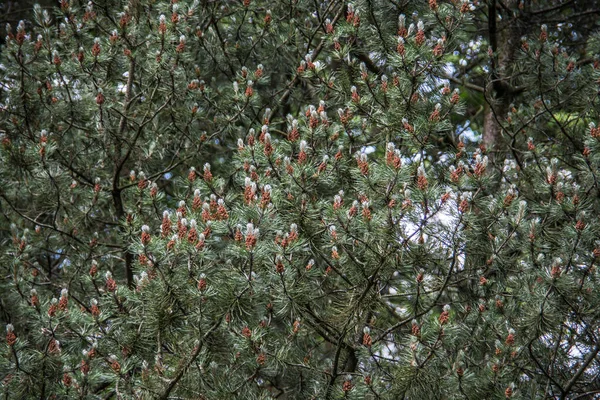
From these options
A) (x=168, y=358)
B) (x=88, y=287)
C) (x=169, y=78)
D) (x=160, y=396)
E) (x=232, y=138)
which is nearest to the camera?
(x=160, y=396)

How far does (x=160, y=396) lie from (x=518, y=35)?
4.72 m

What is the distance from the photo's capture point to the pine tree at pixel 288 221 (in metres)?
3.85

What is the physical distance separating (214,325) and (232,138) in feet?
8.30

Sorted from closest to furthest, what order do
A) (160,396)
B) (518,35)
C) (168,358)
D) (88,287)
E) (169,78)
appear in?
(160,396) → (168,358) → (169,78) → (88,287) → (518,35)

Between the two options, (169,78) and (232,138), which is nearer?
(169,78)

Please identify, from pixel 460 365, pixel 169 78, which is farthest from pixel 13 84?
pixel 460 365

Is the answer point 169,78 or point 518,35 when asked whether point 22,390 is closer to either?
point 169,78

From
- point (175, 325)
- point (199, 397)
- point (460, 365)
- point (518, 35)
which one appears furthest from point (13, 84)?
point (518, 35)

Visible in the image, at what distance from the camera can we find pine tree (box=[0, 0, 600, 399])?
385cm

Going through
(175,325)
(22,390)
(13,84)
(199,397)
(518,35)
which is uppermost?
(518,35)

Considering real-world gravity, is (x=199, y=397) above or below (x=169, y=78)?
below

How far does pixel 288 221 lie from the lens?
4137 millimetres

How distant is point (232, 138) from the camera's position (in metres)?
6.05

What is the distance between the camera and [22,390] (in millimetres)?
4180
